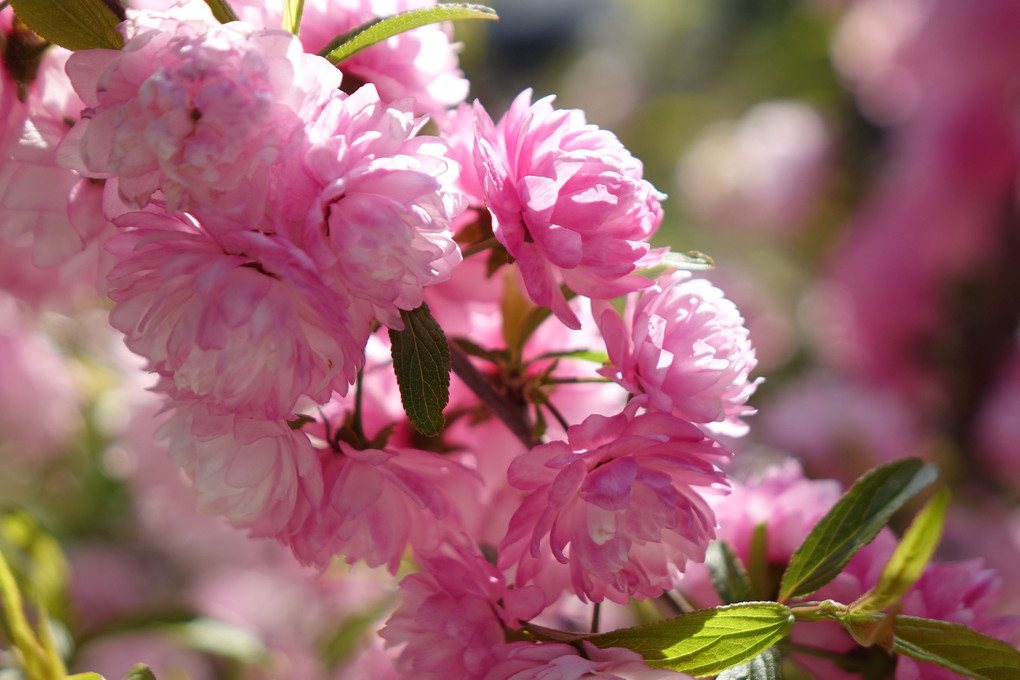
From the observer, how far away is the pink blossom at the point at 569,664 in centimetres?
33

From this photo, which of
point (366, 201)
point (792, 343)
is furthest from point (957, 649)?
point (792, 343)

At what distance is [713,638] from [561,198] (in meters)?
0.19

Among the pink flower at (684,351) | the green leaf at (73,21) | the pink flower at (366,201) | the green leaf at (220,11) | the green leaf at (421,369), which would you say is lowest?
the green leaf at (421,369)

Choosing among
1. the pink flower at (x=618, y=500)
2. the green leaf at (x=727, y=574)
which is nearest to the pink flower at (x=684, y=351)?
the pink flower at (x=618, y=500)

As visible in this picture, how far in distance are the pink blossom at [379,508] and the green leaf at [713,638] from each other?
0.35ft

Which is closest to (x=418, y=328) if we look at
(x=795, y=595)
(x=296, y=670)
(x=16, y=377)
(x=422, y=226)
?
(x=422, y=226)

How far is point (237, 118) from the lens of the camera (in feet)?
0.98

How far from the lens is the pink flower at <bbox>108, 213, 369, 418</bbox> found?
310 mm

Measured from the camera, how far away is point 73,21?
1.15ft

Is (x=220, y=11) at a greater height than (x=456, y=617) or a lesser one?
greater

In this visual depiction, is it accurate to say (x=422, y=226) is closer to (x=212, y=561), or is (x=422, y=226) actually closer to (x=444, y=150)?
(x=444, y=150)

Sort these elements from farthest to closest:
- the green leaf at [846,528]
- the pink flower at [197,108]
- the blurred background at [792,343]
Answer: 1. the blurred background at [792,343]
2. the green leaf at [846,528]
3. the pink flower at [197,108]

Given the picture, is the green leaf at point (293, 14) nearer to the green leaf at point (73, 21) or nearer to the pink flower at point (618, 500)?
the green leaf at point (73, 21)

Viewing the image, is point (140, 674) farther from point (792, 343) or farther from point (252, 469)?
point (792, 343)
